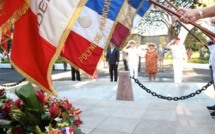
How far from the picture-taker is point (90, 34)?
9.80 feet

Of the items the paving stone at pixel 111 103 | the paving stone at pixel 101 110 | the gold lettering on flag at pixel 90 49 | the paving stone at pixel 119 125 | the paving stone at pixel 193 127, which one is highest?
the gold lettering on flag at pixel 90 49

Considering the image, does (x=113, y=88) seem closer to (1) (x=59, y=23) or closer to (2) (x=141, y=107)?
(2) (x=141, y=107)

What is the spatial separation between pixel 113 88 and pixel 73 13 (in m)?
7.69

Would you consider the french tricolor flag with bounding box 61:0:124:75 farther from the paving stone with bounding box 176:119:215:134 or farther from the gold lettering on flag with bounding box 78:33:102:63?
the paving stone with bounding box 176:119:215:134

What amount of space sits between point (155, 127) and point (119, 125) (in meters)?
0.66

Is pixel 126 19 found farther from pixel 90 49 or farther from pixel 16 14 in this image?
pixel 16 14

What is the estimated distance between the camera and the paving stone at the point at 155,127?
450 cm

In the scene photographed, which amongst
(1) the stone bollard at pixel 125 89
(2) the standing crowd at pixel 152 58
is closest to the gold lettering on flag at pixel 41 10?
(1) the stone bollard at pixel 125 89

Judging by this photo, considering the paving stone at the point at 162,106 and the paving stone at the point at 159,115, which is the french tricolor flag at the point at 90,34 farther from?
the paving stone at the point at 162,106

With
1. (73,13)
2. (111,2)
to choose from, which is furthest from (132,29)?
(73,13)

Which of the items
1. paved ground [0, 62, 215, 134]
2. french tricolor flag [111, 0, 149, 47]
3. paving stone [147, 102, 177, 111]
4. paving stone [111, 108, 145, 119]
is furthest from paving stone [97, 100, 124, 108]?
french tricolor flag [111, 0, 149, 47]

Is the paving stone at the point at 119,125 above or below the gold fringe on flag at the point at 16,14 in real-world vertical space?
below

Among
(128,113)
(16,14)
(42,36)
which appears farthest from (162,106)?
(16,14)

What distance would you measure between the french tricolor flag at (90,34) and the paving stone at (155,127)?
203cm
